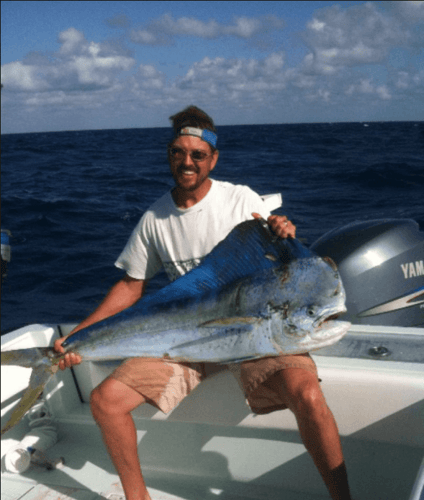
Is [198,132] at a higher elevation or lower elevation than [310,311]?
higher

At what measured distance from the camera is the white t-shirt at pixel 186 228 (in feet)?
7.75

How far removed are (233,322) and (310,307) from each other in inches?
9.9

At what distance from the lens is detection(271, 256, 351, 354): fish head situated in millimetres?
1627

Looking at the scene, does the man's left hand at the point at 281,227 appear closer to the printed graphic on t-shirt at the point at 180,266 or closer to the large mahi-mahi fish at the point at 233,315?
the large mahi-mahi fish at the point at 233,315

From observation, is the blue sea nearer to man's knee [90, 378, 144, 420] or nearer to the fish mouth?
man's knee [90, 378, 144, 420]

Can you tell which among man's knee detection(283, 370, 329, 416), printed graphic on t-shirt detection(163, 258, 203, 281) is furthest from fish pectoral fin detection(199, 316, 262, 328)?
printed graphic on t-shirt detection(163, 258, 203, 281)

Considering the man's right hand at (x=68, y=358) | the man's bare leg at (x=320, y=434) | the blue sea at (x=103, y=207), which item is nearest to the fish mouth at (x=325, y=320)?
the man's bare leg at (x=320, y=434)

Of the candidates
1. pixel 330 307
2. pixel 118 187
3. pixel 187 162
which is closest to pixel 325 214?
pixel 118 187

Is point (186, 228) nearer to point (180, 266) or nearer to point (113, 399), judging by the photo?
point (180, 266)

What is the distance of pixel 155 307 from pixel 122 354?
0.68 ft

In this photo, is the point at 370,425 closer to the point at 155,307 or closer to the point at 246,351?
the point at 246,351

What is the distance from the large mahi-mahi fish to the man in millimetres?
94

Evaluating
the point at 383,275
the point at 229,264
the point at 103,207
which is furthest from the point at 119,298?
the point at 103,207

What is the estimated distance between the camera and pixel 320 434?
1744 mm
